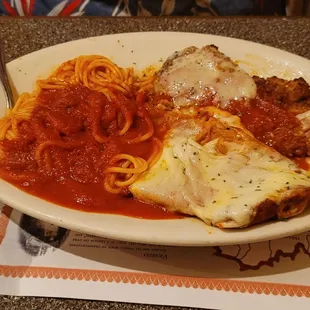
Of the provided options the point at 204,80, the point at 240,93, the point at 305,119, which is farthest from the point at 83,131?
the point at 305,119

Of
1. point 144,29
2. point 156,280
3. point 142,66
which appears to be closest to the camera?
point 156,280

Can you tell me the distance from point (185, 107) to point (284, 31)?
1055 mm

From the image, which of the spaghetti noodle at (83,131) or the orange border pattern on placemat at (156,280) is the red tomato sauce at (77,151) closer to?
the spaghetti noodle at (83,131)

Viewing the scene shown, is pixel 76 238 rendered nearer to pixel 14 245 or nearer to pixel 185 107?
pixel 14 245

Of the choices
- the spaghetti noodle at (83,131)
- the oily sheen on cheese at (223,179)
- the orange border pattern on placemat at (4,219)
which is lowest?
the orange border pattern on placemat at (4,219)

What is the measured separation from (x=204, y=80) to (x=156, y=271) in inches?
31.3

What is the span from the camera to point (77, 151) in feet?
5.36

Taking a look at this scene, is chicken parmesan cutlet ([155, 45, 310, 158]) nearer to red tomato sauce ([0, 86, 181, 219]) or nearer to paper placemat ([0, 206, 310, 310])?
red tomato sauce ([0, 86, 181, 219])

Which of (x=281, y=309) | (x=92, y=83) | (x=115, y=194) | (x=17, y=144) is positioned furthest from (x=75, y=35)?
(x=281, y=309)

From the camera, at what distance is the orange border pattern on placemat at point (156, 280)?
1391mm

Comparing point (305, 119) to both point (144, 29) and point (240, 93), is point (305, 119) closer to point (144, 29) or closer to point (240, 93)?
point (240, 93)

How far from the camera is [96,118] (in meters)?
1.70

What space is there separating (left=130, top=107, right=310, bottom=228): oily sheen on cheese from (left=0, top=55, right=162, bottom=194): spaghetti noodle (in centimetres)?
11

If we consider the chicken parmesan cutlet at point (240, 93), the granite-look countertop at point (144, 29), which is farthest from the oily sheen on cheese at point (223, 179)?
the granite-look countertop at point (144, 29)
